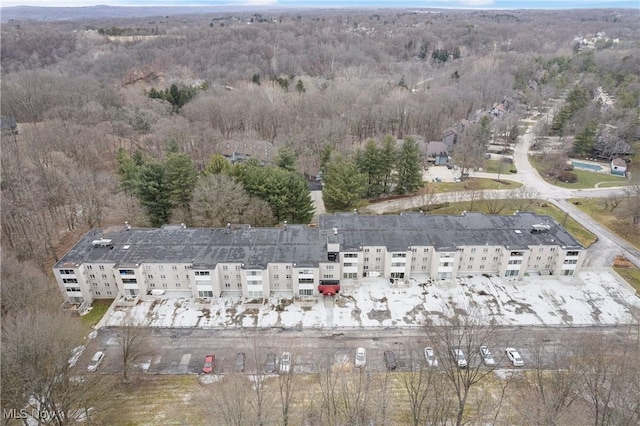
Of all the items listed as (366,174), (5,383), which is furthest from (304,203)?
(5,383)

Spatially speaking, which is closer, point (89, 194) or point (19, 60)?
point (89, 194)

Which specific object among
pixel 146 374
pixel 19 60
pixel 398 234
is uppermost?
pixel 19 60

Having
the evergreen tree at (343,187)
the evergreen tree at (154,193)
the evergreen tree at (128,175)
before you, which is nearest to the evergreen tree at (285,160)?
the evergreen tree at (343,187)

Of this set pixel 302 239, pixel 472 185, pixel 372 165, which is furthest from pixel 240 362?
pixel 472 185

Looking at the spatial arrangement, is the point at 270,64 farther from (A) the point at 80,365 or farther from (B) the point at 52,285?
(A) the point at 80,365

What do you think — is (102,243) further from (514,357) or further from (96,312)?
(514,357)

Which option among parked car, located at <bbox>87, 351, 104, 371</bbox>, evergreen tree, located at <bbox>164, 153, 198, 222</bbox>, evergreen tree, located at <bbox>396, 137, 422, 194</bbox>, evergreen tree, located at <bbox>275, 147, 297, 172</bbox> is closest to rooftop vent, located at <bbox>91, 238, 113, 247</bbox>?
evergreen tree, located at <bbox>164, 153, 198, 222</bbox>

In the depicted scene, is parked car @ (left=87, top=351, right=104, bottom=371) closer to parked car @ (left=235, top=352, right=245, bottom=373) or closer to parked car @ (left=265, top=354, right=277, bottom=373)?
parked car @ (left=235, top=352, right=245, bottom=373)
